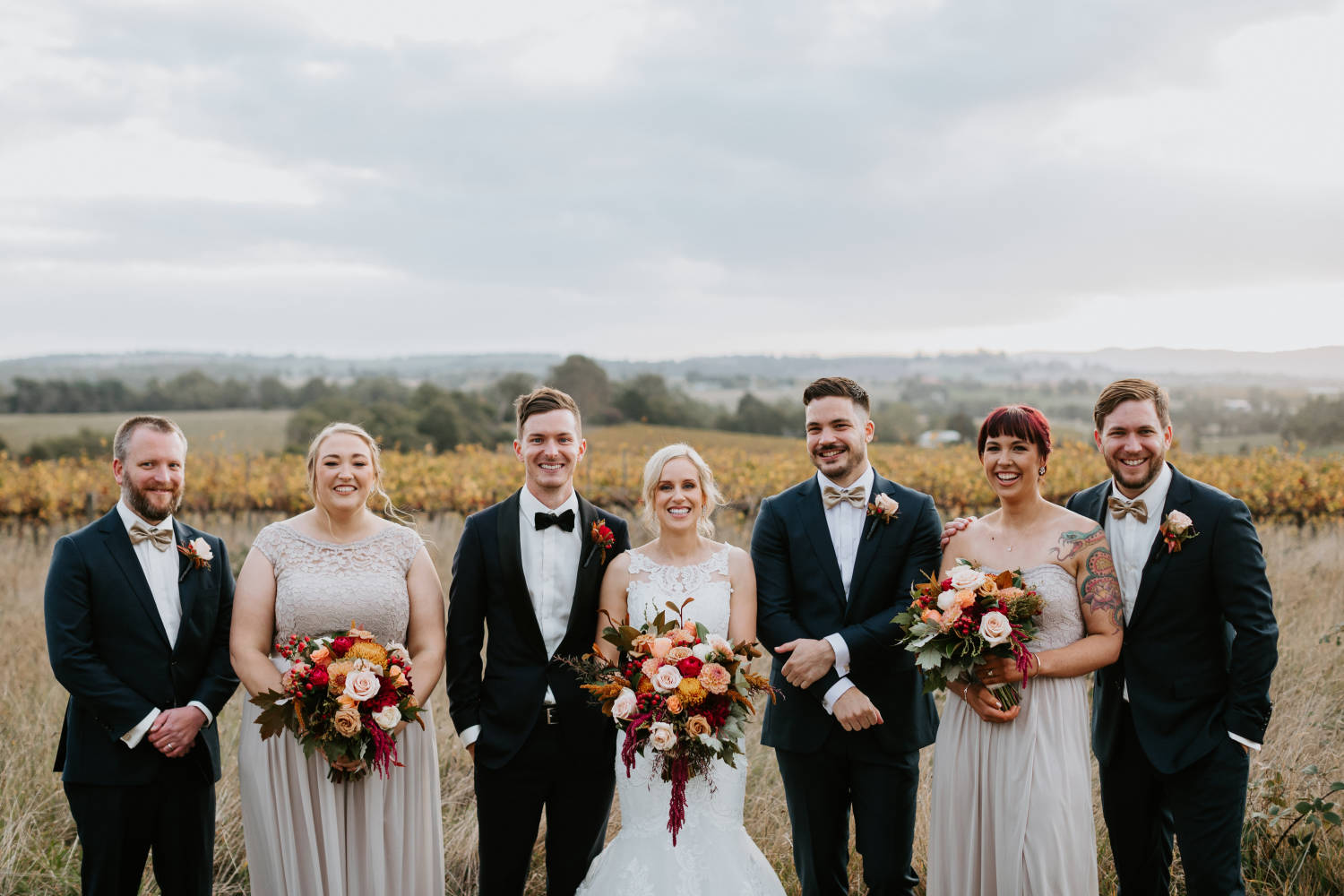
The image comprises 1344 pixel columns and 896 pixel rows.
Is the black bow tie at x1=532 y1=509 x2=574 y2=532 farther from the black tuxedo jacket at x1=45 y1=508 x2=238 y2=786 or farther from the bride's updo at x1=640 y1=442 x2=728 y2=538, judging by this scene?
the black tuxedo jacket at x1=45 y1=508 x2=238 y2=786

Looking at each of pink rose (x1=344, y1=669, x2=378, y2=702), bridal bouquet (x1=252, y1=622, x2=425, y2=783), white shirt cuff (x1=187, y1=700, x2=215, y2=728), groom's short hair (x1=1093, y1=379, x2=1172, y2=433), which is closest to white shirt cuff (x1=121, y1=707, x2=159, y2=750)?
white shirt cuff (x1=187, y1=700, x2=215, y2=728)

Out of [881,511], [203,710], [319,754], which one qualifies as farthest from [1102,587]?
[203,710]

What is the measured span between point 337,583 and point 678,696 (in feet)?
5.04

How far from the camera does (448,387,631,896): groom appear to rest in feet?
12.9

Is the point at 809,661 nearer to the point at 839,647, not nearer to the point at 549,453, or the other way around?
the point at 839,647

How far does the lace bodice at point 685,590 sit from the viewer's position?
4.00 meters

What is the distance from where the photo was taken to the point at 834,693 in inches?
156


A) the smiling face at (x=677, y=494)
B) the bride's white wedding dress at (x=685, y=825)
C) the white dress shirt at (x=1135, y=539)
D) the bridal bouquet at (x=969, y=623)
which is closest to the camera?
the bridal bouquet at (x=969, y=623)

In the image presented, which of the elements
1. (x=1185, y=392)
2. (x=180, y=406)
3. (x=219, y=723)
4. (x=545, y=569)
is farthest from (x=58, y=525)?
(x=180, y=406)

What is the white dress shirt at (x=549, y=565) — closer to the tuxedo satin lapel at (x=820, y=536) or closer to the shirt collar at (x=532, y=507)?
the shirt collar at (x=532, y=507)

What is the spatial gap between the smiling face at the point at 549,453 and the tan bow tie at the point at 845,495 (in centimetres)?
110

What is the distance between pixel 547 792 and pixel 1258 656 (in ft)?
9.43

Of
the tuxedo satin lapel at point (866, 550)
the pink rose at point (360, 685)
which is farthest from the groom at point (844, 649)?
the pink rose at point (360, 685)

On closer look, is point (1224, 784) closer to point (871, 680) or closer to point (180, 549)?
point (871, 680)
